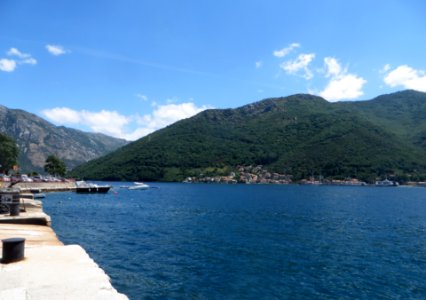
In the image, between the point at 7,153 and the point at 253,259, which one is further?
the point at 7,153

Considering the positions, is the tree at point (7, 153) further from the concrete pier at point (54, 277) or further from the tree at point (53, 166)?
the concrete pier at point (54, 277)

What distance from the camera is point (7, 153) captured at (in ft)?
393

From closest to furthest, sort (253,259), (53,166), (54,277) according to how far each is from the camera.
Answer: (54,277), (253,259), (53,166)

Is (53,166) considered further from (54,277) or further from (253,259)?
(54,277)

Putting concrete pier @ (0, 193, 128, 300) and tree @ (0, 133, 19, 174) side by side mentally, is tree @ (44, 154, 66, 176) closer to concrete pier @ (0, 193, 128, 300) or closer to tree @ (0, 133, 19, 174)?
tree @ (0, 133, 19, 174)

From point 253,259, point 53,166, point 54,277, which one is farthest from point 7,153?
point 54,277

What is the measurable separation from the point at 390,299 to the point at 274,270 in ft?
22.6

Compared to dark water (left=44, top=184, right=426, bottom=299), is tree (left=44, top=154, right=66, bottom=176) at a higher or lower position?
higher

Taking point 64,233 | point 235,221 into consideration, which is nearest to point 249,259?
point 64,233

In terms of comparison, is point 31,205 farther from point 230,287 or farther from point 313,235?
point 313,235

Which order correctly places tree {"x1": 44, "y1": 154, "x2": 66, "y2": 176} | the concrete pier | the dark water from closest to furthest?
the concrete pier
the dark water
tree {"x1": 44, "y1": 154, "x2": 66, "y2": 176}

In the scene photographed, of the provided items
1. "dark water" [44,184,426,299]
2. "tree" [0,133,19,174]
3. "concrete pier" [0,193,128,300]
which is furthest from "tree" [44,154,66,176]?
"concrete pier" [0,193,128,300]

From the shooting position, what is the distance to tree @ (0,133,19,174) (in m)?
119

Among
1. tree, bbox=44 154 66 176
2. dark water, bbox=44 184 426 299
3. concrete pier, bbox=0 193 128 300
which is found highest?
tree, bbox=44 154 66 176
